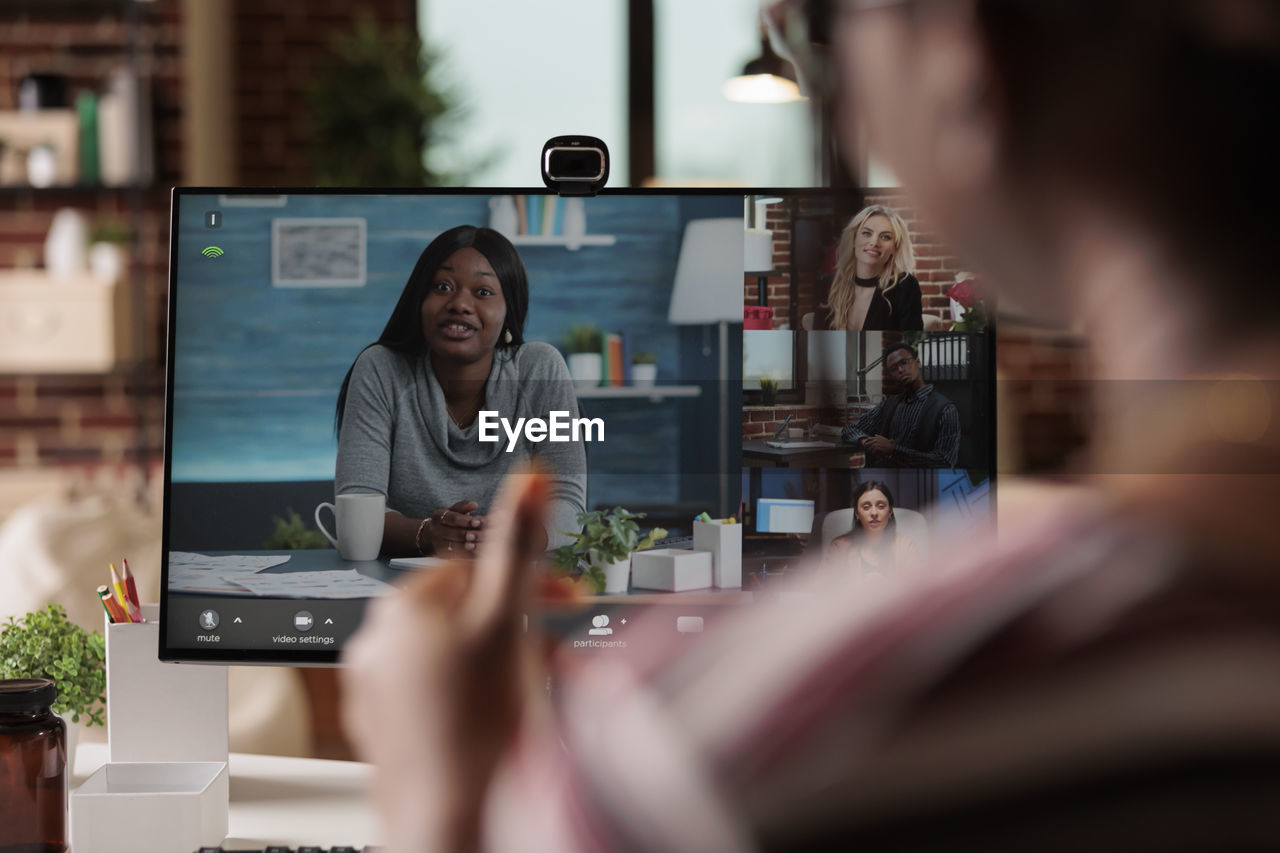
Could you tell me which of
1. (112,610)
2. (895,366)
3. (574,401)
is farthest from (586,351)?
(112,610)

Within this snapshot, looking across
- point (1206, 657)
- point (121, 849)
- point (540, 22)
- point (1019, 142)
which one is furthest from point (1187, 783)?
point (540, 22)

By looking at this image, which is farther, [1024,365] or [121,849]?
[1024,365]

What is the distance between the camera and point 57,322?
2941 mm

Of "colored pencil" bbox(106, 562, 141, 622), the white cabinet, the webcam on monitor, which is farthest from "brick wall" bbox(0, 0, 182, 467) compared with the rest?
the webcam on monitor

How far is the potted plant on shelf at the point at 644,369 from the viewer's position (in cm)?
86

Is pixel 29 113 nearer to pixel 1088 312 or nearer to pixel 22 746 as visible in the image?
pixel 22 746

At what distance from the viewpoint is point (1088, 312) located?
259 millimetres

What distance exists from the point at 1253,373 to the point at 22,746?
912 mm

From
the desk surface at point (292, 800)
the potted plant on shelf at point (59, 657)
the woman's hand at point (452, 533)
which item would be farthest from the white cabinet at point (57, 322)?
the woman's hand at point (452, 533)

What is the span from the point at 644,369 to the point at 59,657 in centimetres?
62

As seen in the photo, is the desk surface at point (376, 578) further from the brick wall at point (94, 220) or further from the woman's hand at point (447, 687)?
the brick wall at point (94, 220)

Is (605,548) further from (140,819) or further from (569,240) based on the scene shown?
(140,819)

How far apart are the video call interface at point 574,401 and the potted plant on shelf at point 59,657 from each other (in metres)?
0.19

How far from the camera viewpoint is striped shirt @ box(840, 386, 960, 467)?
87cm
